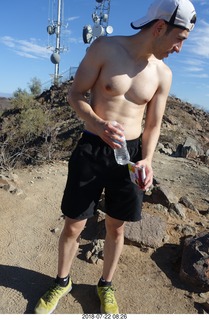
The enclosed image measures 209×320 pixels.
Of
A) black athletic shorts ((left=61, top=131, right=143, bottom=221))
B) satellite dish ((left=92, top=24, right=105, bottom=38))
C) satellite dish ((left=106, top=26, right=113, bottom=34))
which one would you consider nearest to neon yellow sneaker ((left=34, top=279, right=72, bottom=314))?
black athletic shorts ((left=61, top=131, right=143, bottom=221))

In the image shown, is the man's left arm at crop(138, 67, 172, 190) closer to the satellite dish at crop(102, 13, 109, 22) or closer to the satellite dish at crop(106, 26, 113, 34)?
the satellite dish at crop(106, 26, 113, 34)

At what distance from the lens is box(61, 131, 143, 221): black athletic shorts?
2.22 meters

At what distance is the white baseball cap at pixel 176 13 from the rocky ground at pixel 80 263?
6.80 ft

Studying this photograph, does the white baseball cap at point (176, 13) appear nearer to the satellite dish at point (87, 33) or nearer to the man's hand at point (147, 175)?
the man's hand at point (147, 175)

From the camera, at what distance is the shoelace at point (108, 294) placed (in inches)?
99.3

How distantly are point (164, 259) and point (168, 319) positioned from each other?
2.88 ft

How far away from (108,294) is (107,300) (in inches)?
1.9

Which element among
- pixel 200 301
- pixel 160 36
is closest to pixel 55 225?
pixel 200 301

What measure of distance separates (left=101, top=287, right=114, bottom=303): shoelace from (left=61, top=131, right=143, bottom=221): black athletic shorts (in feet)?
2.13

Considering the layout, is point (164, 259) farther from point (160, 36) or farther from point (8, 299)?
point (160, 36)

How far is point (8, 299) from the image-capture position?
2590 mm

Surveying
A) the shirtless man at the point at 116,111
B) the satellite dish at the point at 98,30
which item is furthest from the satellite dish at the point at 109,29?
the shirtless man at the point at 116,111

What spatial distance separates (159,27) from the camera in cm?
195

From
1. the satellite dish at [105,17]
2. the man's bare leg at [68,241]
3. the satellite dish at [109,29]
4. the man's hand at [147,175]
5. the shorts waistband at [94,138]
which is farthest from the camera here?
the satellite dish at [105,17]
